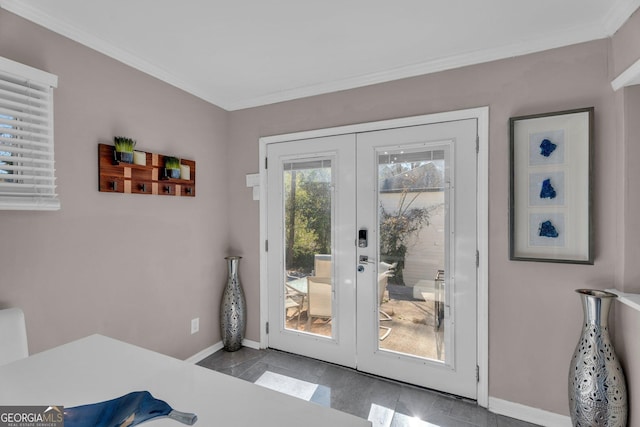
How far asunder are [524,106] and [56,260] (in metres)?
3.10

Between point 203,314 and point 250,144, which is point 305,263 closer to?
point 203,314

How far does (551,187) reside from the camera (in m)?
1.97

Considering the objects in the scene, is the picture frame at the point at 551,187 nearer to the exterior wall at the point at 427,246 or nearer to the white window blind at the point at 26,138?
the exterior wall at the point at 427,246

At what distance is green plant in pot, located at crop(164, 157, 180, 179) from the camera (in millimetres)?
2490

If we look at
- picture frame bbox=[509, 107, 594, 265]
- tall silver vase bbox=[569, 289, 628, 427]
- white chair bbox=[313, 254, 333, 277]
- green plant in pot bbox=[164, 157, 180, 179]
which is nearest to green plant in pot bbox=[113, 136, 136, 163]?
green plant in pot bbox=[164, 157, 180, 179]

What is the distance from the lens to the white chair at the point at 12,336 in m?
1.42

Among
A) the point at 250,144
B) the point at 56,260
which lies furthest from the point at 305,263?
the point at 56,260

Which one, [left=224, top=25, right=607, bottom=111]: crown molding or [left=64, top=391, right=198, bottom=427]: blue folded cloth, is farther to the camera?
[left=224, top=25, right=607, bottom=111]: crown molding

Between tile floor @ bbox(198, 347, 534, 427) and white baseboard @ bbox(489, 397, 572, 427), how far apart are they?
0.04 meters

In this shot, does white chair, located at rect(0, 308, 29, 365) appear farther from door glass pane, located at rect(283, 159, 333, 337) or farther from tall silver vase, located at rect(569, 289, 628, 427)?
tall silver vase, located at rect(569, 289, 628, 427)

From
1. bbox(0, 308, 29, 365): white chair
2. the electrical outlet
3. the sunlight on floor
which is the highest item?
bbox(0, 308, 29, 365): white chair

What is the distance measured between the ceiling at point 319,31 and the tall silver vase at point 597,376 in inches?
63.4

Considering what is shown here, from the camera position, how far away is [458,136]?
2.26 m

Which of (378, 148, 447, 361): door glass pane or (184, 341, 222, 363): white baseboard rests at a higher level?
(378, 148, 447, 361): door glass pane
